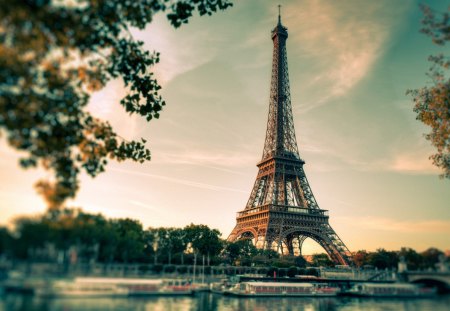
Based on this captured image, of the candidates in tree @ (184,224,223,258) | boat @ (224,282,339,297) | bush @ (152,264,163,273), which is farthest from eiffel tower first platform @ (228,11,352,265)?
bush @ (152,264,163,273)

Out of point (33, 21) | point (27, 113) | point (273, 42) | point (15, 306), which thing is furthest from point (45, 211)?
point (273, 42)

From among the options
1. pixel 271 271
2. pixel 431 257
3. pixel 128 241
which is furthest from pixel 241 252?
pixel 128 241

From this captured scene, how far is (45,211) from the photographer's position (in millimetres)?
13219

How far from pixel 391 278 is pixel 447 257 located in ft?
56.7

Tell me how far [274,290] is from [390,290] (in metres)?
17.5

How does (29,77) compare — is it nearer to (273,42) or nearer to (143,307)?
(143,307)

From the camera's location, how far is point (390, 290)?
157 feet

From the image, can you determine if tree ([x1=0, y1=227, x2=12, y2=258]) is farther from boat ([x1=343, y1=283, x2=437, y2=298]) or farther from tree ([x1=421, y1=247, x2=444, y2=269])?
boat ([x1=343, y1=283, x2=437, y2=298])

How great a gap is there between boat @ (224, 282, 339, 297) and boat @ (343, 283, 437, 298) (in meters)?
4.72

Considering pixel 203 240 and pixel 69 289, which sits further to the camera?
pixel 203 240

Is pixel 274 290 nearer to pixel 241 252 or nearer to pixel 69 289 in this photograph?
pixel 241 252

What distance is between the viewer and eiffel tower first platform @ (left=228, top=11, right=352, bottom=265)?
271 ft

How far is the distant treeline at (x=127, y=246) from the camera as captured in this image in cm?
1295

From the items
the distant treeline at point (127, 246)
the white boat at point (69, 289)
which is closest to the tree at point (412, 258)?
the distant treeline at point (127, 246)
